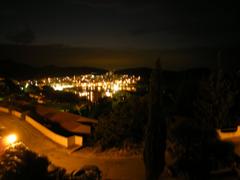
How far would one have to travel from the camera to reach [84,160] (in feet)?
52.3

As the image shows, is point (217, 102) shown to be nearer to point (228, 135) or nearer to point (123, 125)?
point (228, 135)

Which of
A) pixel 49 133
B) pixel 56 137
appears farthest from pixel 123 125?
pixel 49 133

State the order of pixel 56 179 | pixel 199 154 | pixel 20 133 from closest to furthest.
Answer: pixel 56 179, pixel 199 154, pixel 20 133

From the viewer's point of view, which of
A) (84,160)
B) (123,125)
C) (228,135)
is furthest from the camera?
(123,125)

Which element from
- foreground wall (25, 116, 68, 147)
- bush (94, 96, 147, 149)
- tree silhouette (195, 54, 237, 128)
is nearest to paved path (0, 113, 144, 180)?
foreground wall (25, 116, 68, 147)

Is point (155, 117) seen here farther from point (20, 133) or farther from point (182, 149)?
point (20, 133)

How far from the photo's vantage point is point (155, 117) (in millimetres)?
12516

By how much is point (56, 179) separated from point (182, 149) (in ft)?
16.9

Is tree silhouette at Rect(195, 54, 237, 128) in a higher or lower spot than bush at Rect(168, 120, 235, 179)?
higher

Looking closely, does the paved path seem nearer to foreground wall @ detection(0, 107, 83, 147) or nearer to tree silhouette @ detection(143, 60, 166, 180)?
foreground wall @ detection(0, 107, 83, 147)

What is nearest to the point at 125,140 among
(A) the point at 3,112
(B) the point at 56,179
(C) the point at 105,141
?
(C) the point at 105,141

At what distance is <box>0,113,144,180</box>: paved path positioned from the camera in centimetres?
1388

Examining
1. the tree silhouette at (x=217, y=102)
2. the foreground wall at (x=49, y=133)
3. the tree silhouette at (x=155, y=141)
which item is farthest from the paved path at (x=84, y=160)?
the tree silhouette at (x=217, y=102)

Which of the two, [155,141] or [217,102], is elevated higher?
[217,102]
